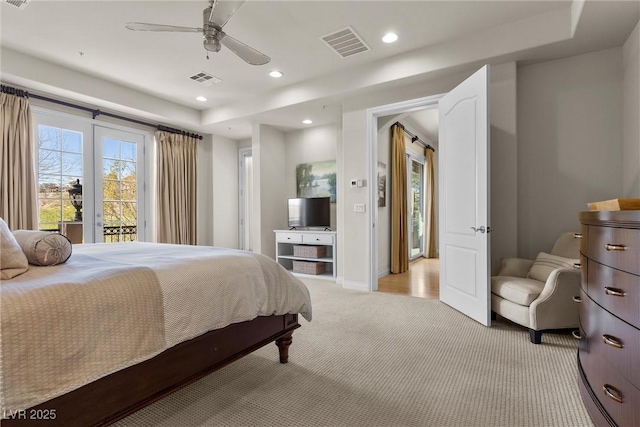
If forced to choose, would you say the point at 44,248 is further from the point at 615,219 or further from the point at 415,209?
the point at 415,209

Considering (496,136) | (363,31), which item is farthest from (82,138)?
(496,136)

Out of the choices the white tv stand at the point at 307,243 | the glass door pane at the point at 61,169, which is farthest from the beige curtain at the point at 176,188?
the white tv stand at the point at 307,243

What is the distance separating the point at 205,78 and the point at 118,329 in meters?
3.89

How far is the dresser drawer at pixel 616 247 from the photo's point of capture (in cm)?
109

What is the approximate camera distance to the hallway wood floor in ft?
13.2

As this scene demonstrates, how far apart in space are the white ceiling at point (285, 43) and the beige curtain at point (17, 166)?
0.33m

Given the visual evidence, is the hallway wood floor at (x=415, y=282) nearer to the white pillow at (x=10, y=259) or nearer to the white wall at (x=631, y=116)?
the white wall at (x=631, y=116)

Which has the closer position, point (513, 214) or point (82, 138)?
point (513, 214)

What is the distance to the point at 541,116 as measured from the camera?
327cm

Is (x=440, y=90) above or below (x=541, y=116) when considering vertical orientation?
above

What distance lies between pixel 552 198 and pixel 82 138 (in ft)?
19.4

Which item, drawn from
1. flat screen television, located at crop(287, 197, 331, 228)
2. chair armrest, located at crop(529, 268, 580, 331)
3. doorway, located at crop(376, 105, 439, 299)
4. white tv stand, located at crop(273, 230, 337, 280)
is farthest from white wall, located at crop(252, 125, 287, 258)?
chair armrest, located at crop(529, 268, 580, 331)

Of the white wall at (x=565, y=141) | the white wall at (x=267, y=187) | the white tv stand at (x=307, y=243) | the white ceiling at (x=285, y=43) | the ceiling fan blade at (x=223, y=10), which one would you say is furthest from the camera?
the white wall at (x=267, y=187)

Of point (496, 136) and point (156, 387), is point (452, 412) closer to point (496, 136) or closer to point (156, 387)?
point (156, 387)
